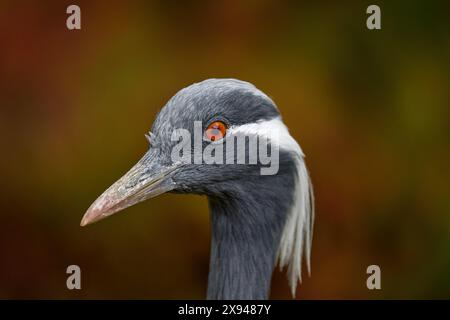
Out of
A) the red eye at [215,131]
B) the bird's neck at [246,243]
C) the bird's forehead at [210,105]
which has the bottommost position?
the bird's neck at [246,243]

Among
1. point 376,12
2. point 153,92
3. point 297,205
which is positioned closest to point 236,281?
point 297,205

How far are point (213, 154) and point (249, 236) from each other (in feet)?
1.38

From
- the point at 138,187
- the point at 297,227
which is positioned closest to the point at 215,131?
the point at 138,187

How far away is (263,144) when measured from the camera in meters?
2.62

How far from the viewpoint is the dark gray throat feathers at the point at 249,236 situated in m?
2.70

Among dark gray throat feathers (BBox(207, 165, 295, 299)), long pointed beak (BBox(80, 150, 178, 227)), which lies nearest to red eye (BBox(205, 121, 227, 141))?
long pointed beak (BBox(80, 150, 178, 227))

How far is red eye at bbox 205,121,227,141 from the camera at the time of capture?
2.53 metres

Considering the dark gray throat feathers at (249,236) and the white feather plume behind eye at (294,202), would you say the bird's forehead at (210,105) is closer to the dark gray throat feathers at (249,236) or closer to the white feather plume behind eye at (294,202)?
the white feather plume behind eye at (294,202)

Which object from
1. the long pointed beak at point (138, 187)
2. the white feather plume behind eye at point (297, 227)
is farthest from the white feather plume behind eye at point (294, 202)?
the long pointed beak at point (138, 187)

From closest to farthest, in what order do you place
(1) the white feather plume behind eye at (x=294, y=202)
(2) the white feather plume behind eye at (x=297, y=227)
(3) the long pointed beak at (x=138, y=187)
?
(3) the long pointed beak at (x=138, y=187)
(1) the white feather plume behind eye at (x=294, y=202)
(2) the white feather plume behind eye at (x=297, y=227)

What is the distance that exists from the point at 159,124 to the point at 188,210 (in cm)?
199

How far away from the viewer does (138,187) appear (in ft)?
8.23

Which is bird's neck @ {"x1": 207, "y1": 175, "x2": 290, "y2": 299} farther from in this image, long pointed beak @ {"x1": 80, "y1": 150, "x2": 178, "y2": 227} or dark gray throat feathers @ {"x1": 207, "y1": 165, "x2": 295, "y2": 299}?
long pointed beak @ {"x1": 80, "y1": 150, "x2": 178, "y2": 227}

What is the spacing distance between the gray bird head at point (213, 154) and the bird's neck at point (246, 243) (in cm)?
6
